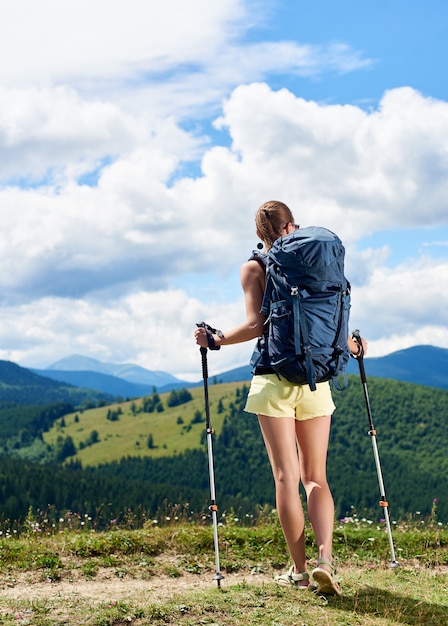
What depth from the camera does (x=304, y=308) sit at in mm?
5895

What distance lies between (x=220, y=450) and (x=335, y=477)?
37072 millimetres

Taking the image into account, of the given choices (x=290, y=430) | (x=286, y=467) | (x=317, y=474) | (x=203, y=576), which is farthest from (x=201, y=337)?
(x=203, y=576)

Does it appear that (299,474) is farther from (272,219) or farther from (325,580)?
(272,219)

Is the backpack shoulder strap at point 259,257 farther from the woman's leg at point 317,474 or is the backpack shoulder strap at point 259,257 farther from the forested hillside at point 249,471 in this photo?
the forested hillside at point 249,471

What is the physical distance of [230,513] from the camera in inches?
412

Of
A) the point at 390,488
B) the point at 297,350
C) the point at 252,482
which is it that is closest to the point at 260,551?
the point at 297,350

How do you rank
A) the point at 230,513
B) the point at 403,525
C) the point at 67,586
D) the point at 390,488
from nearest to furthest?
the point at 67,586, the point at 230,513, the point at 403,525, the point at 390,488

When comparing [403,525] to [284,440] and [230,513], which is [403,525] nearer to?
[230,513]

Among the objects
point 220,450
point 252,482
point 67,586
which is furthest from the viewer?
point 220,450

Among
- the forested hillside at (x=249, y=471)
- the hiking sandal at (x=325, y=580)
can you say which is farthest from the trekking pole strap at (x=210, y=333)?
the forested hillside at (x=249, y=471)

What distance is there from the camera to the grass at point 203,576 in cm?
583

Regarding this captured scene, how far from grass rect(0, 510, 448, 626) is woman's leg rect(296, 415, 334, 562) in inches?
23.7

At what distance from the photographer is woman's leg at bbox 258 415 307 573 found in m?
6.01


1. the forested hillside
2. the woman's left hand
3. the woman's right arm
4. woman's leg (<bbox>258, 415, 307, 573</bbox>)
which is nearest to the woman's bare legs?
woman's leg (<bbox>258, 415, 307, 573</bbox>)
